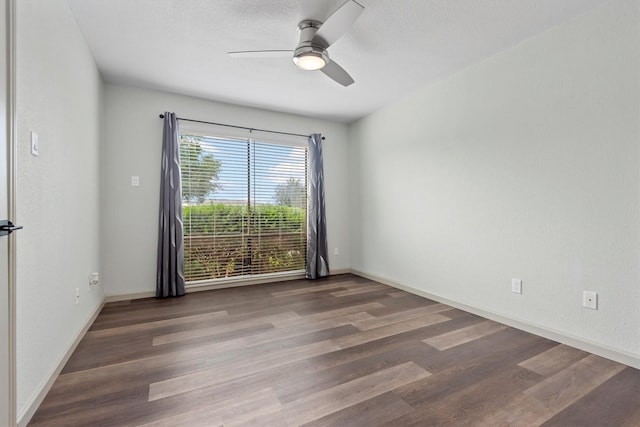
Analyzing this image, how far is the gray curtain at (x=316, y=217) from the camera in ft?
14.5

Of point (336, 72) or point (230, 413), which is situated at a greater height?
point (336, 72)

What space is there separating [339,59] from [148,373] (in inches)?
112

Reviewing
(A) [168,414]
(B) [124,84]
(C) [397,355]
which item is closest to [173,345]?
(A) [168,414]

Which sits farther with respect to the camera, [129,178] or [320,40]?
[129,178]

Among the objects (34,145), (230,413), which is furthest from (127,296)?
(230,413)

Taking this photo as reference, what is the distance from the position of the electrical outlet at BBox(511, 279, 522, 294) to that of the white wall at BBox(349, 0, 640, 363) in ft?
0.13

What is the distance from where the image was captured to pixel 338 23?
198cm

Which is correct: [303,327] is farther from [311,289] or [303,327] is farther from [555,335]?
[555,335]

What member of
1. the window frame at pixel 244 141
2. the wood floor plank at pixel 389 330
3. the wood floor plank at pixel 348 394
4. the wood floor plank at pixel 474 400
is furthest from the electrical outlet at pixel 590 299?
the window frame at pixel 244 141

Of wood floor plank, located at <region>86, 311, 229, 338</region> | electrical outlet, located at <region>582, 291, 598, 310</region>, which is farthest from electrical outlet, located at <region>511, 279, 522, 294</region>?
wood floor plank, located at <region>86, 311, 229, 338</region>

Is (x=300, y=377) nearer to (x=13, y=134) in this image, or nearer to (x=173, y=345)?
(x=173, y=345)

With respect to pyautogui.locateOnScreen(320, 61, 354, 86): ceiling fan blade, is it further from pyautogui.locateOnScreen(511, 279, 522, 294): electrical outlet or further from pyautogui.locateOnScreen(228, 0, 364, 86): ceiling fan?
pyautogui.locateOnScreen(511, 279, 522, 294): electrical outlet

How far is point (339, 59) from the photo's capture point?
2844 millimetres

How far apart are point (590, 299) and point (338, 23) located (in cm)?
254
